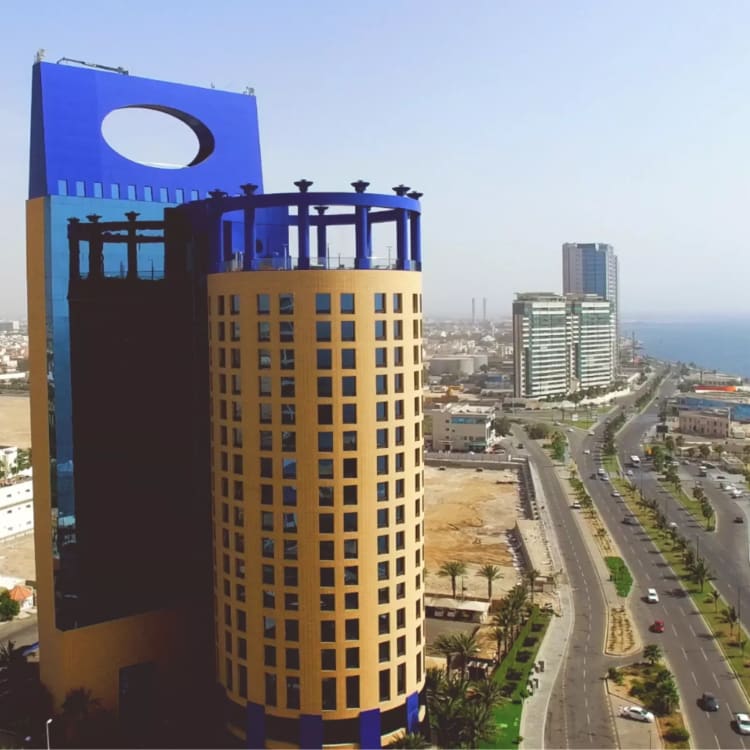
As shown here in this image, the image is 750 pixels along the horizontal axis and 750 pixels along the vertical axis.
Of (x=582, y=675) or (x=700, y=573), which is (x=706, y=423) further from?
(x=582, y=675)

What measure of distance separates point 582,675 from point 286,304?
2744 centimetres

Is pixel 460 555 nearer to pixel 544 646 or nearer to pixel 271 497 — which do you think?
pixel 544 646

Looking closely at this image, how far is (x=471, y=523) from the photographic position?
277 ft

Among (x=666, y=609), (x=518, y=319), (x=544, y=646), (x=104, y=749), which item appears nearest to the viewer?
(x=104, y=749)

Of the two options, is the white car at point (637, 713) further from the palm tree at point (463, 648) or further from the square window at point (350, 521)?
the square window at point (350, 521)

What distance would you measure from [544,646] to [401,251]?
27829 millimetres

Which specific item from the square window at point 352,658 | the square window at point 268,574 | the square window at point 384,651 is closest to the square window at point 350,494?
the square window at point 268,574

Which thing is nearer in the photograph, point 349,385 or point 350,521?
point 349,385

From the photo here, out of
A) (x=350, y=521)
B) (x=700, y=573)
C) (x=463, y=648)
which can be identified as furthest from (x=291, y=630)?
(x=700, y=573)

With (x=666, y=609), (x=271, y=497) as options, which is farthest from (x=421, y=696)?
(x=666, y=609)

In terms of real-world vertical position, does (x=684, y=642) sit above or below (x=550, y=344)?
below

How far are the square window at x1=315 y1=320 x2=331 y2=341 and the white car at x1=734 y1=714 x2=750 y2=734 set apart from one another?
27143 millimetres

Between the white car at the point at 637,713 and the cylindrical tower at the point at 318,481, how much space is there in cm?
1271

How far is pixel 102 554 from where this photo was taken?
3634cm
